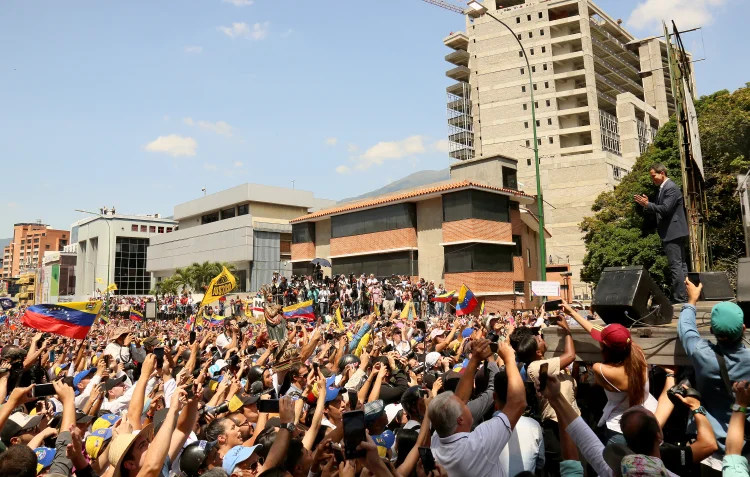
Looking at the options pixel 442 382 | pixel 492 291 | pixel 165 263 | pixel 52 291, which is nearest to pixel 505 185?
pixel 492 291

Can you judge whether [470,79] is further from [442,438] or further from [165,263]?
[442,438]

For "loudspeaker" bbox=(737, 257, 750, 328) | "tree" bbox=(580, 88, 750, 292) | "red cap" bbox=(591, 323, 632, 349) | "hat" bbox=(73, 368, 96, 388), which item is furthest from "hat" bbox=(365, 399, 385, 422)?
"tree" bbox=(580, 88, 750, 292)

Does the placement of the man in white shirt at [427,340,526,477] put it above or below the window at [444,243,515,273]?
below

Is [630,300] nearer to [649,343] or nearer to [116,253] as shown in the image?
[649,343]

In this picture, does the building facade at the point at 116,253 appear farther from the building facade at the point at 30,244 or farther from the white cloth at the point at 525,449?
the building facade at the point at 30,244

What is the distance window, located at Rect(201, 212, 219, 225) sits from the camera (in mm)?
64375

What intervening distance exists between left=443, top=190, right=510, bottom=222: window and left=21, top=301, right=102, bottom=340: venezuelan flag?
24.8 m

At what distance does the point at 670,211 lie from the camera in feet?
21.9

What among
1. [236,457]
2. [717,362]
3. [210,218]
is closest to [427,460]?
[236,457]

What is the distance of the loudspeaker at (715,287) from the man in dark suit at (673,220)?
2.71ft

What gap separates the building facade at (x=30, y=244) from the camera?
16175cm

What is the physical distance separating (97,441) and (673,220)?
6.69 metres

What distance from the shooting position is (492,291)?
1297 inches

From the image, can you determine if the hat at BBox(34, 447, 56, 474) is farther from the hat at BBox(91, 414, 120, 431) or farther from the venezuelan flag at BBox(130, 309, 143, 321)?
the venezuelan flag at BBox(130, 309, 143, 321)
